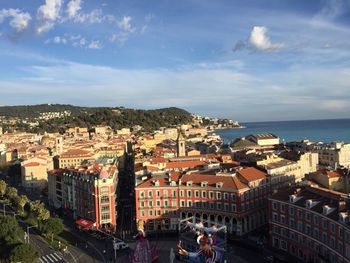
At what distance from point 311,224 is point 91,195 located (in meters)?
28.9

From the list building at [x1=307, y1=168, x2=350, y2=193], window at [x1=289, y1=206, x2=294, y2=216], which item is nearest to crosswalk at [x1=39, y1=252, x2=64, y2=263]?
window at [x1=289, y1=206, x2=294, y2=216]

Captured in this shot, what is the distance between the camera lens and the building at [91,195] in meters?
57.1

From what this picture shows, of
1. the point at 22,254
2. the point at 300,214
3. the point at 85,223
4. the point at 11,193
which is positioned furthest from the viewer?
the point at 11,193

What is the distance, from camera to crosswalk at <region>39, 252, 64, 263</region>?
1869 inches

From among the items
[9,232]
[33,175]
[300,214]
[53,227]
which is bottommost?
[53,227]

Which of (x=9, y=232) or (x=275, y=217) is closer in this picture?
(x=9, y=232)

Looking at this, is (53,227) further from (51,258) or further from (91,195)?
(91,195)

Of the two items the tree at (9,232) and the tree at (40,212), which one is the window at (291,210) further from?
the tree at (40,212)

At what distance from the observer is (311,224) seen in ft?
139

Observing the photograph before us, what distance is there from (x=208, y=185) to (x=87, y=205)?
17092 millimetres

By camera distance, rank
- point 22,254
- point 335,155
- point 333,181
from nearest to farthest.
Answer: point 22,254
point 333,181
point 335,155

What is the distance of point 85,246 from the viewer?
169 feet

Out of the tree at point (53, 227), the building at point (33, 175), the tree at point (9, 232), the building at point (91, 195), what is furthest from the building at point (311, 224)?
the building at point (33, 175)

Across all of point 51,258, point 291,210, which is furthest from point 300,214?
point 51,258
